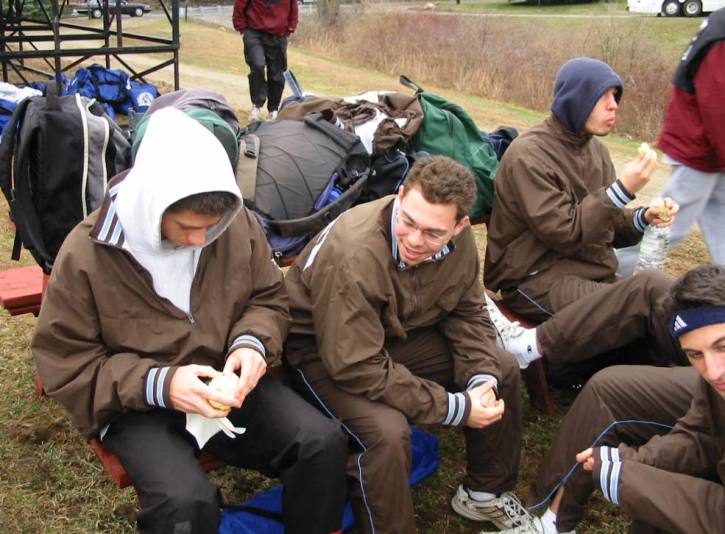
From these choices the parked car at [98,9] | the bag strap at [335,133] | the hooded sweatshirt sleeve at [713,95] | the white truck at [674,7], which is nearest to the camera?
the hooded sweatshirt sleeve at [713,95]

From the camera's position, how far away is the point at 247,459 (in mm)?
2516

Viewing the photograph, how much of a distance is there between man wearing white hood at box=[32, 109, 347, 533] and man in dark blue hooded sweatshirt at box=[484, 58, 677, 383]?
120 centimetres

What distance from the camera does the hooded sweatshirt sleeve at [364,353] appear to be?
8.25ft

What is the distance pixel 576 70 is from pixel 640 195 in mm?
4662

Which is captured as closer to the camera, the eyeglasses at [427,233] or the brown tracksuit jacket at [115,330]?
the brown tracksuit jacket at [115,330]

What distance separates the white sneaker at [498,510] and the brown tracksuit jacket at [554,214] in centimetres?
106

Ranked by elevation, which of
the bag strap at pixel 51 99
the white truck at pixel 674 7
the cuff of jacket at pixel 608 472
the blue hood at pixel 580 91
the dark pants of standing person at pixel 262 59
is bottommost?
the white truck at pixel 674 7

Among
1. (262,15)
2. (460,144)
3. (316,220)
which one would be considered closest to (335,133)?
(316,220)

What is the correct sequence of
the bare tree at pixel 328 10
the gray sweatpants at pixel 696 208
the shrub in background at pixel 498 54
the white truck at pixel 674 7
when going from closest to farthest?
the gray sweatpants at pixel 696 208
the shrub in background at pixel 498 54
the bare tree at pixel 328 10
the white truck at pixel 674 7

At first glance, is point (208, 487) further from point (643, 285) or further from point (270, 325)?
point (643, 285)

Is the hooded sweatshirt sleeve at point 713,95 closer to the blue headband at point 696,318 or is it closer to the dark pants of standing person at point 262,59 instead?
the blue headband at point 696,318

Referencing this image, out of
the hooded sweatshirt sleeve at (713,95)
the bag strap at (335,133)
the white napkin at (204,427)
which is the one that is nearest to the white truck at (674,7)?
the hooded sweatshirt sleeve at (713,95)

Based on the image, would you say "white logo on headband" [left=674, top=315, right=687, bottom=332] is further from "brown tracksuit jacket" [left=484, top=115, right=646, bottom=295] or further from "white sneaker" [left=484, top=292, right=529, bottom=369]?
"brown tracksuit jacket" [left=484, top=115, right=646, bottom=295]

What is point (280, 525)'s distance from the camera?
105 inches
